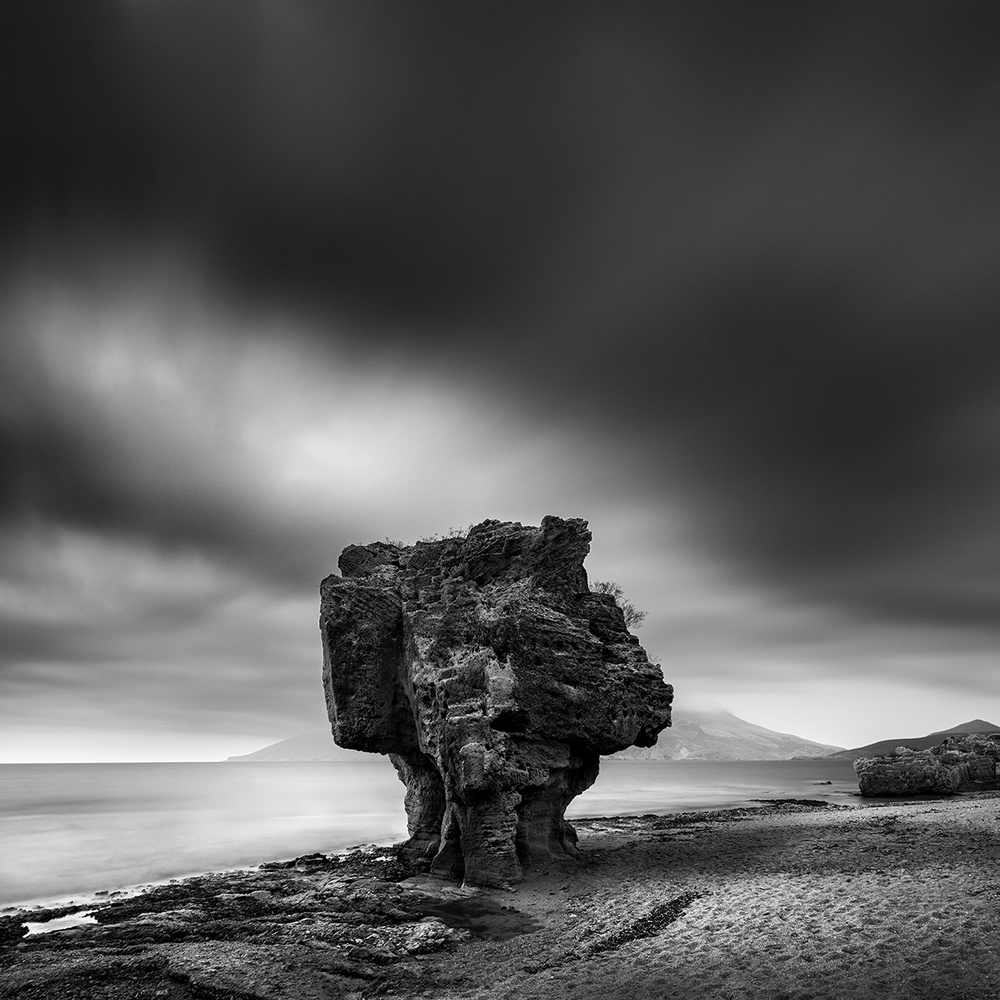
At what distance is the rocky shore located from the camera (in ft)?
34.3

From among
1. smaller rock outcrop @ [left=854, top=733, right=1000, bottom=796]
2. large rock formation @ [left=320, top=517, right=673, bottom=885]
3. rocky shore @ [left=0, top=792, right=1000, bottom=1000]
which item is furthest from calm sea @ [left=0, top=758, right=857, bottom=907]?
large rock formation @ [left=320, top=517, right=673, bottom=885]

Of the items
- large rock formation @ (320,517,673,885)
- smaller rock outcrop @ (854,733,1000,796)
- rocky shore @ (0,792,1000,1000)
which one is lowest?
smaller rock outcrop @ (854,733,1000,796)

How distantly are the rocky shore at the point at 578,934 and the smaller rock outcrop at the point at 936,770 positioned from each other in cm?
3169

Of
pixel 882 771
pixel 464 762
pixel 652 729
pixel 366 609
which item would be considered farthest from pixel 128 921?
pixel 882 771

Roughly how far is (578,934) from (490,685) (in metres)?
7.34

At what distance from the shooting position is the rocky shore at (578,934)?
10461mm

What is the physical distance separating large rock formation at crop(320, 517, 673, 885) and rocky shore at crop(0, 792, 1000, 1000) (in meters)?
1.73

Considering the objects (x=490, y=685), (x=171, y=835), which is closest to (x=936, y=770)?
(x=490, y=685)

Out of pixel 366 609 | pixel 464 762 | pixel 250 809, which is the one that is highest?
pixel 366 609

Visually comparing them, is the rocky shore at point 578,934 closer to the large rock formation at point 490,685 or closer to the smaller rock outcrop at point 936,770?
the large rock formation at point 490,685

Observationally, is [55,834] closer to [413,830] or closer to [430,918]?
[413,830]

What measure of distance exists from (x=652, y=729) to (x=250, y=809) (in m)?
58.0

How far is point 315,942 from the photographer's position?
13484 mm

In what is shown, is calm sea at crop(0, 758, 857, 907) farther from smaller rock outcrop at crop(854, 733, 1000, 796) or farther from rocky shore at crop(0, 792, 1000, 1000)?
smaller rock outcrop at crop(854, 733, 1000, 796)
